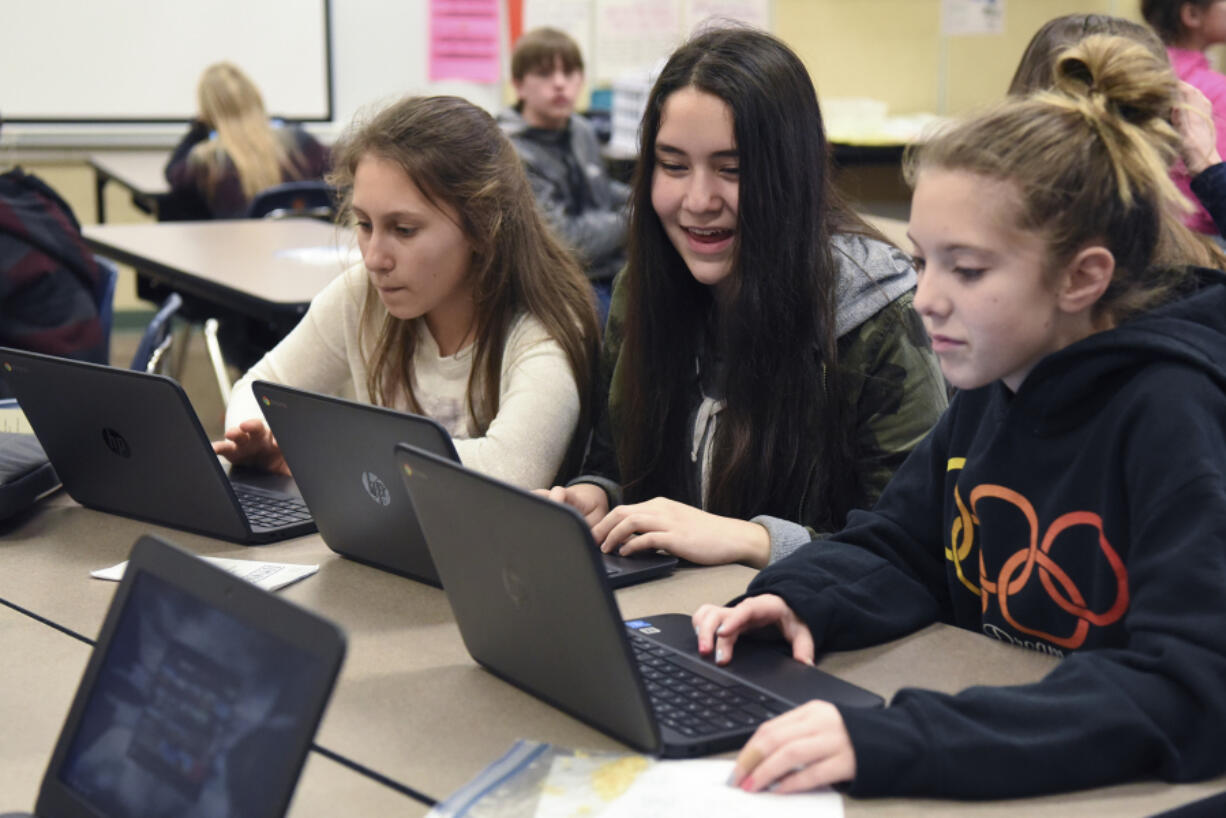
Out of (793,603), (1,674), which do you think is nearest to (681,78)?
(793,603)

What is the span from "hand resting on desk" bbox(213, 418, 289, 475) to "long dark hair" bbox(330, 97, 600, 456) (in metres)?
0.21

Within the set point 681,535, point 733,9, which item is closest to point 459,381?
point 681,535

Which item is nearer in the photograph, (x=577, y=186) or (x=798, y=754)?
(x=798, y=754)

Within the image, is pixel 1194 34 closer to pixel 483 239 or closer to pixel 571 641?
pixel 483 239

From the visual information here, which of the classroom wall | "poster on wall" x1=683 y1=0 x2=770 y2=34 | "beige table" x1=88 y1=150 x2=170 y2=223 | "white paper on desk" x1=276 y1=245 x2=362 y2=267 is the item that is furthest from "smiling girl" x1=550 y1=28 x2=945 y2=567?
"poster on wall" x1=683 y1=0 x2=770 y2=34

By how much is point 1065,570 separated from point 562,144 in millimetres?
3403

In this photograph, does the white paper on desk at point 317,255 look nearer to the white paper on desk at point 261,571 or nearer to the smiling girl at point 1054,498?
the white paper on desk at point 261,571

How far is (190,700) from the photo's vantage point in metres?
0.83

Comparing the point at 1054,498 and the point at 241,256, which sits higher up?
the point at 1054,498

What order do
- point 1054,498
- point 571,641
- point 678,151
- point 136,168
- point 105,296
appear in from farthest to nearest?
point 136,168 < point 105,296 < point 678,151 < point 1054,498 < point 571,641

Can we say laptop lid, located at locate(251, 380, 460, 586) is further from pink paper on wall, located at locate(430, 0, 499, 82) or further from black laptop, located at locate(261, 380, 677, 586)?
pink paper on wall, located at locate(430, 0, 499, 82)

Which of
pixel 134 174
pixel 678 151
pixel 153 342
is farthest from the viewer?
pixel 134 174

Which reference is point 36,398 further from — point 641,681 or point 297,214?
point 297,214

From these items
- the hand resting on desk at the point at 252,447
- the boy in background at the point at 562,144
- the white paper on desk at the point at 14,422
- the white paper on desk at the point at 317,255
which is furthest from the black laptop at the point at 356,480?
the boy in background at the point at 562,144
